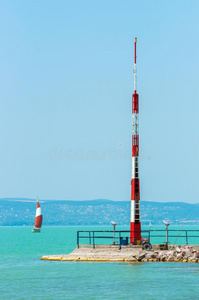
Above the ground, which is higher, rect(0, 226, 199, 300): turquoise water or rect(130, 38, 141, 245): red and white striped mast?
rect(130, 38, 141, 245): red and white striped mast

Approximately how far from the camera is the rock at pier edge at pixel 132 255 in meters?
60.5

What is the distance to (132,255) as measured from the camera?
60469 millimetres

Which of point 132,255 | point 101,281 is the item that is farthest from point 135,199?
point 101,281

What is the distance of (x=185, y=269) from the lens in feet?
182

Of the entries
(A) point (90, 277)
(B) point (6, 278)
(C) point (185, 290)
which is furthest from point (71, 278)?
(C) point (185, 290)

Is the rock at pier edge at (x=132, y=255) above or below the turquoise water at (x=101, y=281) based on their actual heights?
above

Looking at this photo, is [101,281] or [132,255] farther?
[132,255]

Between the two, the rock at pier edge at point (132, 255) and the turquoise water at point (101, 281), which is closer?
the turquoise water at point (101, 281)

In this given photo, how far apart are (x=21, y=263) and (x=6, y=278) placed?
14.5m

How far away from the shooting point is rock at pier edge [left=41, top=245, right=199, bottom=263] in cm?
6050

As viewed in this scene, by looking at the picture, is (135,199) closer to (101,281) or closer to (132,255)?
(132,255)

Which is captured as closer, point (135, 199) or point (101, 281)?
point (101, 281)

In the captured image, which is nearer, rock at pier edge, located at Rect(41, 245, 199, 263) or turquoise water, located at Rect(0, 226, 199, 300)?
turquoise water, located at Rect(0, 226, 199, 300)

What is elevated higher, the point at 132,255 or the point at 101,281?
the point at 132,255
